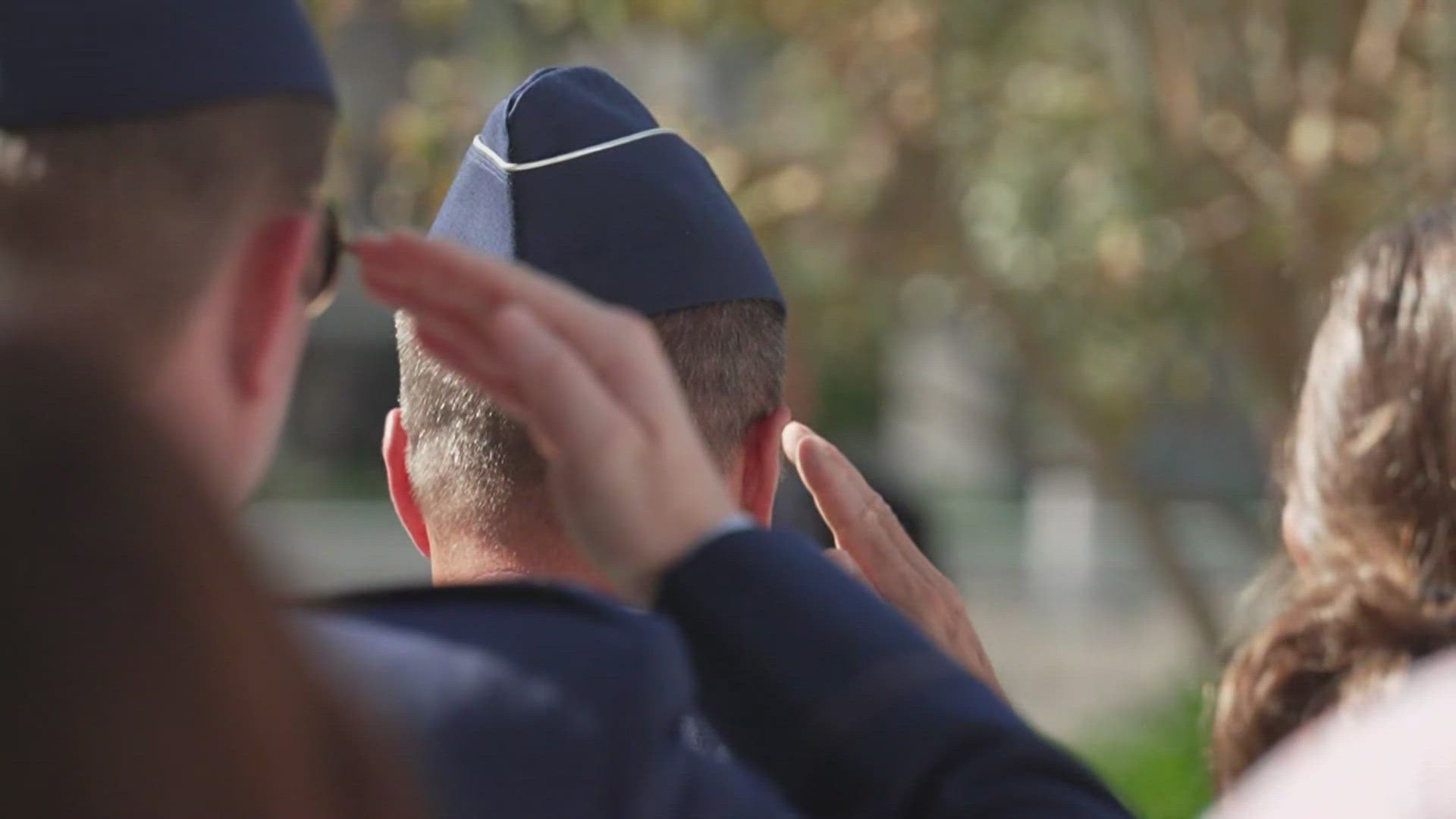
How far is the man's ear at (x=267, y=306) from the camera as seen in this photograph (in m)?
1.29

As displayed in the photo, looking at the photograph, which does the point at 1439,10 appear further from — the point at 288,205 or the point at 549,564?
the point at 288,205

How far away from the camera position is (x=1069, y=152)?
7191mm

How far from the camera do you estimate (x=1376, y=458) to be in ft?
5.70

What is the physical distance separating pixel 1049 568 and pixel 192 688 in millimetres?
20675

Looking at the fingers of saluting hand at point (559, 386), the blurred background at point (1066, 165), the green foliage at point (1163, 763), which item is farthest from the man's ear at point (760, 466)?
the green foliage at point (1163, 763)

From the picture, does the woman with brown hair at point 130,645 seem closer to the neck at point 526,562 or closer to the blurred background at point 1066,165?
the neck at point 526,562

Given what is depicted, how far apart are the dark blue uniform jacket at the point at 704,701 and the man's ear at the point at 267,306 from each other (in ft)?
0.51

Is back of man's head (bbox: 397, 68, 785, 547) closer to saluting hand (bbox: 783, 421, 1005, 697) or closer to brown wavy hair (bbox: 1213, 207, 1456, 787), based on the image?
saluting hand (bbox: 783, 421, 1005, 697)

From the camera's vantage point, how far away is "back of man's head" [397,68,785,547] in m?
2.05

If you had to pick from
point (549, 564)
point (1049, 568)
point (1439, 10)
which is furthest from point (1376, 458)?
point (1049, 568)

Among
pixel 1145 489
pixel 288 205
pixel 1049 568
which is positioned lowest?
pixel 1049 568

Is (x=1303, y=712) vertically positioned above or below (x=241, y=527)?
below

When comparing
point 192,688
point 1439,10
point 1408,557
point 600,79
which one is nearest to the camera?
point 192,688

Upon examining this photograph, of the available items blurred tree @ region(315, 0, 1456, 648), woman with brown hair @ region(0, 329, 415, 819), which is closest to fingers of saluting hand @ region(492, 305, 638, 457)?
woman with brown hair @ region(0, 329, 415, 819)
